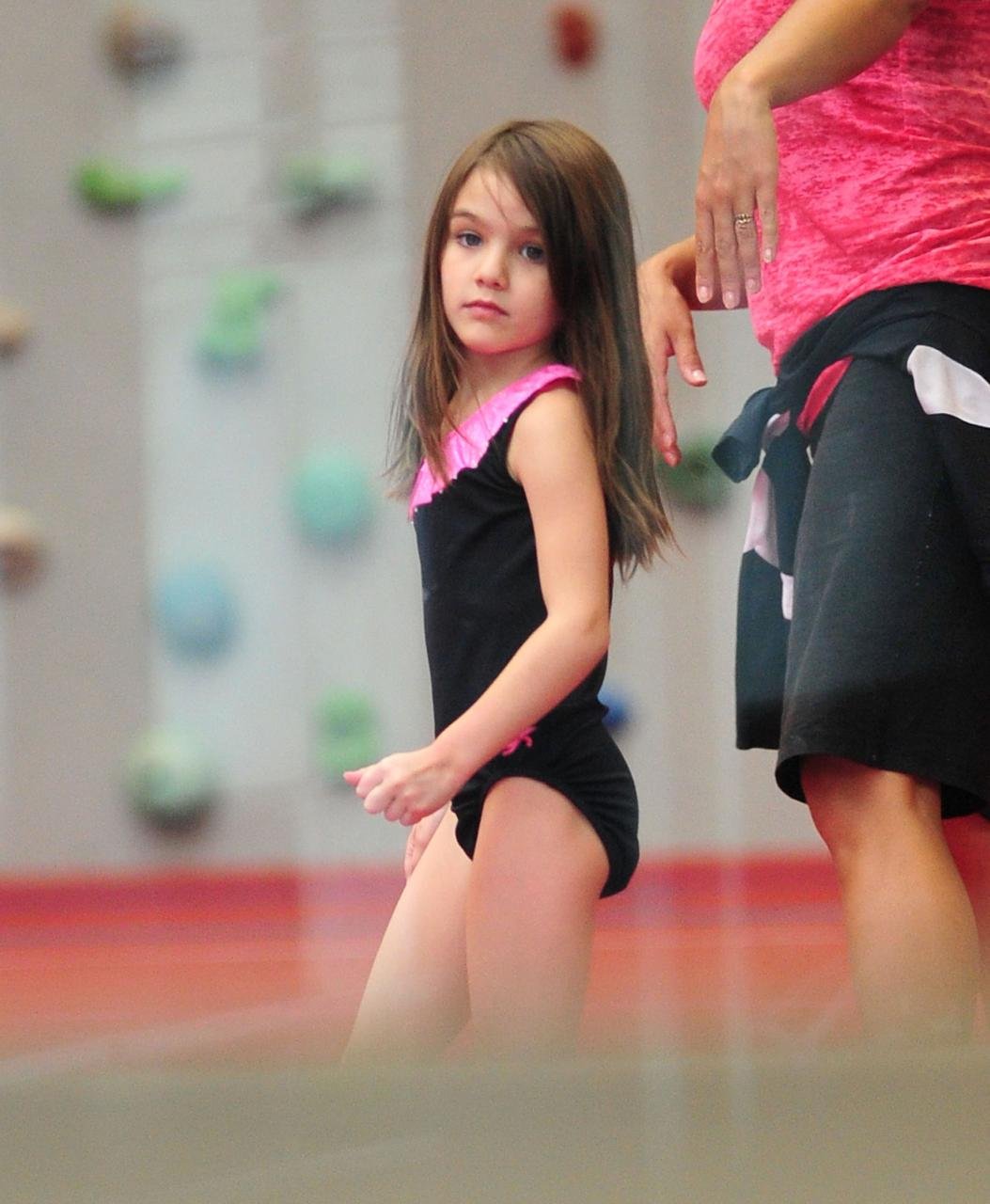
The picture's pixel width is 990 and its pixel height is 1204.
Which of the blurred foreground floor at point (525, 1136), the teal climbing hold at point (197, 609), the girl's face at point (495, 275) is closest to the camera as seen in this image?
the blurred foreground floor at point (525, 1136)

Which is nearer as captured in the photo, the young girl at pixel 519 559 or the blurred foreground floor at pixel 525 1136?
the blurred foreground floor at pixel 525 1136

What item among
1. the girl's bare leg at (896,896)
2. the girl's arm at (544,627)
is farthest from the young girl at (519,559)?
the girl's bare leg at (896,896)

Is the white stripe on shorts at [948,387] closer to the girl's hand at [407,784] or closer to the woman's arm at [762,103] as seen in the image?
the woman's arm at [762,103]

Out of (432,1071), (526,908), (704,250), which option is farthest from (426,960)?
(704,250)

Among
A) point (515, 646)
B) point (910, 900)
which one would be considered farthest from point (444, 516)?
point (910, 900)

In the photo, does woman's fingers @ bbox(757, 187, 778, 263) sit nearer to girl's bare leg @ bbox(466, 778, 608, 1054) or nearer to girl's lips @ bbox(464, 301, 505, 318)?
girl's lips @ bbox(464, 301, 505, 318)

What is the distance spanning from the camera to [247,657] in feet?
2.95

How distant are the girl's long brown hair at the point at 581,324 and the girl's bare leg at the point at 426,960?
0.61 feet

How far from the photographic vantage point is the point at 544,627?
987 mm

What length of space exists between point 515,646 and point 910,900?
237mm

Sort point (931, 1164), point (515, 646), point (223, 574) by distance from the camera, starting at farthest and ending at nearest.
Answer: point (515, 646) < point (223, 574) < point (931, 1164)

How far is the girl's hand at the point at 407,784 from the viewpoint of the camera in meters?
0.93

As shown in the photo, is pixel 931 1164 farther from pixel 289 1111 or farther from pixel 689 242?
pixel 689 242

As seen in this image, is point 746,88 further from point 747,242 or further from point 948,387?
point 948,387
